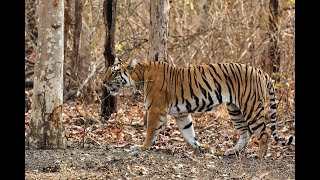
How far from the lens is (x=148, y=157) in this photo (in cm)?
846

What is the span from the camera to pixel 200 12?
15.4 m

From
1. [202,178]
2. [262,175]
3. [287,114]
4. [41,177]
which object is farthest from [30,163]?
[287,114]

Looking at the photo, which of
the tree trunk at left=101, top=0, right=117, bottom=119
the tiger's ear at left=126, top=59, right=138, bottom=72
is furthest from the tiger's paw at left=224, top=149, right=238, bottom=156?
the tree trunk at left=101, top=0, right=117, bottom=119

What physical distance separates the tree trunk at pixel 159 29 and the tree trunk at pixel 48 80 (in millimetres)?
2210

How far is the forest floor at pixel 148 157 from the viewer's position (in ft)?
24.7

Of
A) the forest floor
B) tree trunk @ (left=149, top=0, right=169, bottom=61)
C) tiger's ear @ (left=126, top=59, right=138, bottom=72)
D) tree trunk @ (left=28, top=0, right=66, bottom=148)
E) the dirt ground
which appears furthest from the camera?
tree trunk @ (left=149, top=0, right=169, bottom=61)

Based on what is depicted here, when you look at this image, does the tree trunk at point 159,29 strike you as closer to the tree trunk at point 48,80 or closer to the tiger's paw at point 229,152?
the tiger's paw at point 229,152

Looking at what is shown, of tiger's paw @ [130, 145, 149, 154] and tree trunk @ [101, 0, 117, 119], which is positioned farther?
tree trunk @ [101, 0, 117, 119]

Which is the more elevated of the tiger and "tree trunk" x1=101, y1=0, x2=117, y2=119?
"tree trunk" x1=101, y1=0, x2=117, y2=119

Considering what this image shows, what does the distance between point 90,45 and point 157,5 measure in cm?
541

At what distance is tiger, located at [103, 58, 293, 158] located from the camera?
9.14 m

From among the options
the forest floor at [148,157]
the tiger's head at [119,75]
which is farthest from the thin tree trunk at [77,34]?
the tiger's head at [119,75]

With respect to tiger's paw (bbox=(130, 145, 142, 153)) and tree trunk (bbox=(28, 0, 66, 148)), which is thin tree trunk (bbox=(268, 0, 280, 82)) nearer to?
tiger's paw (bbox=(130, 145, 142, 153))
